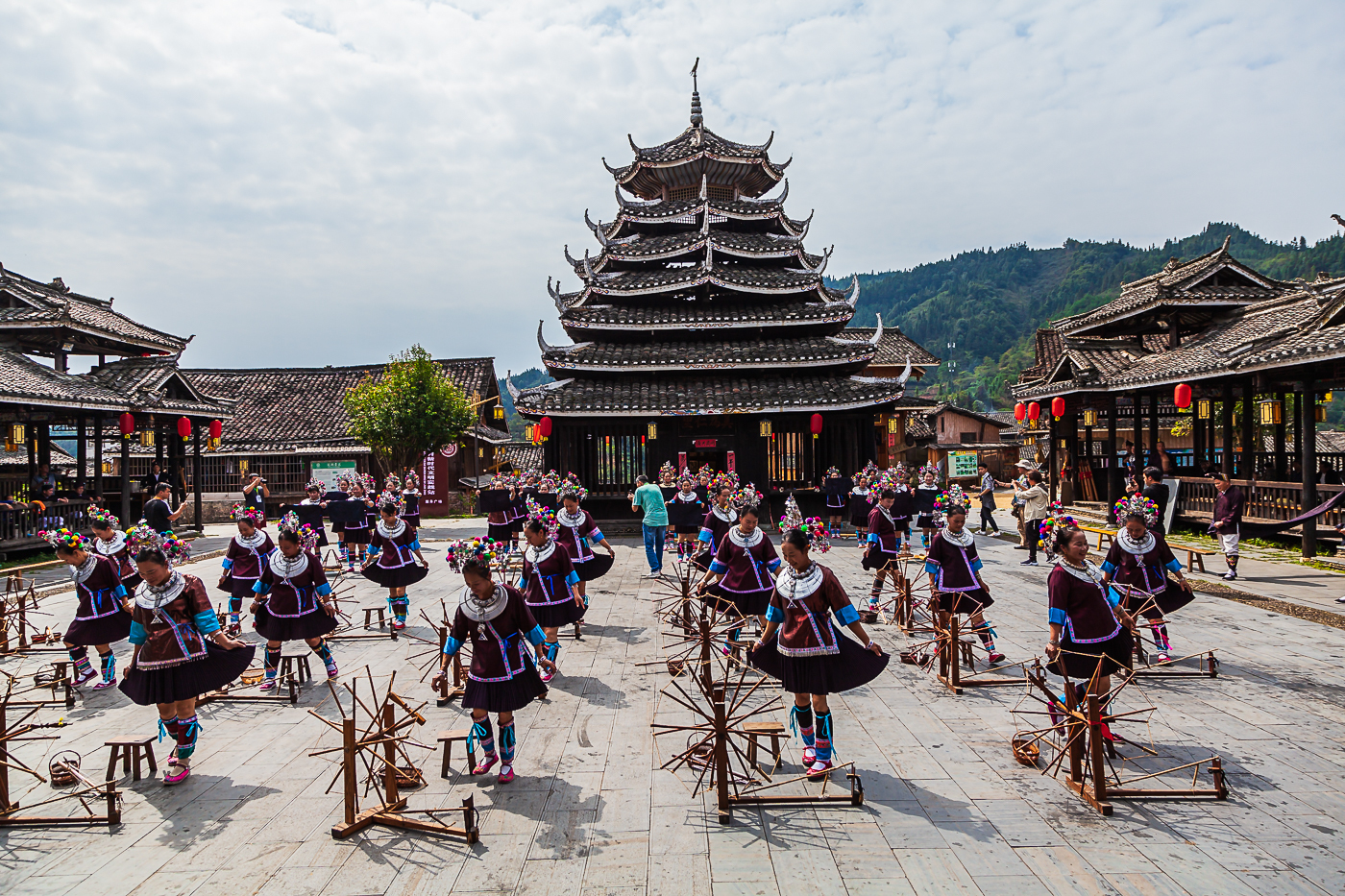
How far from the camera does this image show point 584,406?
1967cm

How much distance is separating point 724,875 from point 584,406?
52.7ft

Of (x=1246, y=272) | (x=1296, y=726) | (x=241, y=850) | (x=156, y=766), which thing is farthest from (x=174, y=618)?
(x=1246, y=272)

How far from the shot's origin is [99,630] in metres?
7.67

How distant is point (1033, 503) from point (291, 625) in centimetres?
1337

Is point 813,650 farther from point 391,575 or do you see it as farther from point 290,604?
point 391,575

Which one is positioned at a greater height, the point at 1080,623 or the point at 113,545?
the point at 113,545

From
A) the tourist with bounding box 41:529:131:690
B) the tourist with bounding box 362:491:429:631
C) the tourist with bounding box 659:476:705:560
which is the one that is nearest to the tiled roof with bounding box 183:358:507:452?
the tourist with bounding box 659:476:705:560

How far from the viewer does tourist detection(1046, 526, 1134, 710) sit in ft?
18.6

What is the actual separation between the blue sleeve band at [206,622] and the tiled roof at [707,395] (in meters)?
13.9

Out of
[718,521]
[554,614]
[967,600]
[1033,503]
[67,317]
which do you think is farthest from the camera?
[67,317]

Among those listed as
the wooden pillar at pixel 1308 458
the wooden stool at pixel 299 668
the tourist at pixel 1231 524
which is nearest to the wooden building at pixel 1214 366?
the wooden pillar at pixel 1308 458

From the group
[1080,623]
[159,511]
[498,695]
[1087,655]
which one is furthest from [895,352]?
[498,695]

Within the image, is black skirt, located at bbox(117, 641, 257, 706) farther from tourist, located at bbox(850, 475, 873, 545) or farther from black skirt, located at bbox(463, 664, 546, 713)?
tourist, located at bbox(850, 475, 873, 545)

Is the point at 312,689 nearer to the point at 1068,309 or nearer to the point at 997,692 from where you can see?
the point at 997,692
